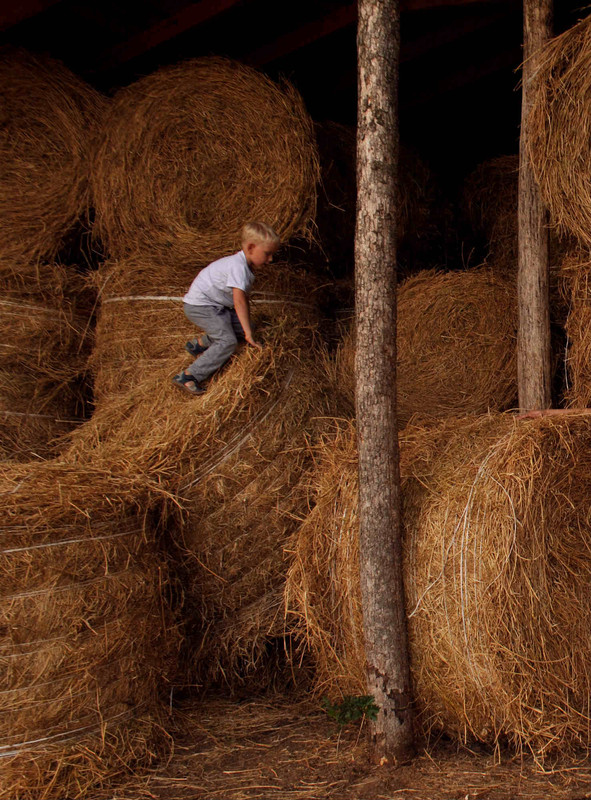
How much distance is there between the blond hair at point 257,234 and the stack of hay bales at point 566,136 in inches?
50.8

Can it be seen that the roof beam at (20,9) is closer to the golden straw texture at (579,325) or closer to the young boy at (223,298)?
the young boy at (223,298)

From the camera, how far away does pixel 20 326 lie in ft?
16.4

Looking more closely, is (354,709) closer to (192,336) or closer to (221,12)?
(192,336)

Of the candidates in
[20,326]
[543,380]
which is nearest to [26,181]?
[20,326]

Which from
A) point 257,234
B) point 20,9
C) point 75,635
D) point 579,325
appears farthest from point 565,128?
point 75,635

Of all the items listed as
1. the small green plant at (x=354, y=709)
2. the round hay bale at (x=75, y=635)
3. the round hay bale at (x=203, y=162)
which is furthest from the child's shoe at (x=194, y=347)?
the small green plant at (x=354, y=709)

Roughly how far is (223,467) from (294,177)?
5.10 feet

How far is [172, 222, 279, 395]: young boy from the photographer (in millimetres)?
4391

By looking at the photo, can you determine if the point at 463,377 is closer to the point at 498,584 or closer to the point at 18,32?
the point at 498,584

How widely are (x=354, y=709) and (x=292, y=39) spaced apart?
3.72 meters

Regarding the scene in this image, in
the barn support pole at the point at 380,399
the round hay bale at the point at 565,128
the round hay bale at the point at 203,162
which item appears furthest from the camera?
the round hay bale at the point at 203,162

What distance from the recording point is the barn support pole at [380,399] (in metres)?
3.56

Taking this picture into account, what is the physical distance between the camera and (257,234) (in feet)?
14.5

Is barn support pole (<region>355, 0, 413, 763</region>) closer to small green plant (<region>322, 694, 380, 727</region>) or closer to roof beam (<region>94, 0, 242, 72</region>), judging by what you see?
small green plant (<region>322, 694, 380, 727</region>)
